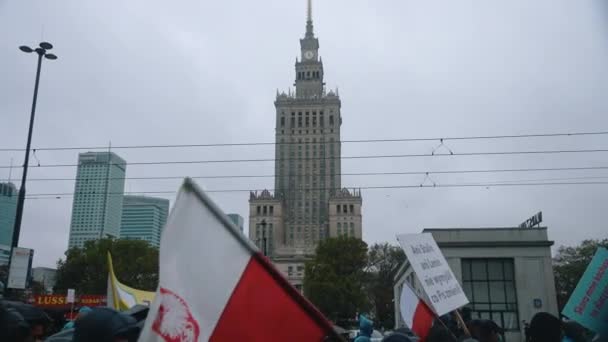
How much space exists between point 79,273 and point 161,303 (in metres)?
60.9

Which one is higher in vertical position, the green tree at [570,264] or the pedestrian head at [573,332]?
the green tree at [570,264]

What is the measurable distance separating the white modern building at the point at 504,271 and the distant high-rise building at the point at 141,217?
12174cm

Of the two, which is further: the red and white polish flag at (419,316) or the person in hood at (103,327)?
the red and white polish flag at (419,316)

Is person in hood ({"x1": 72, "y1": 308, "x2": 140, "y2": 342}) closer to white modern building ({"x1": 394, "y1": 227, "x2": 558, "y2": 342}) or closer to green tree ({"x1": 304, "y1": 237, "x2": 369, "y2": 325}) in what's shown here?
white modern building ({"x1": 394, "y1": 227, "x2": 558, "y2": 342})

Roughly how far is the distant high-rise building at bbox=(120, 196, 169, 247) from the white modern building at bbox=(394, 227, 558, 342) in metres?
122

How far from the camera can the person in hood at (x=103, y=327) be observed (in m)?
2.63

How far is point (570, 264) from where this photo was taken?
175 feet

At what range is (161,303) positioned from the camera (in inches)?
98.6

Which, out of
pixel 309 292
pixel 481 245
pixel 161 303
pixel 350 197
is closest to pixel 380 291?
pixel 309 292

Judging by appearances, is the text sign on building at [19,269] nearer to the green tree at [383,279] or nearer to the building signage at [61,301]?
the building signage at [61,301]

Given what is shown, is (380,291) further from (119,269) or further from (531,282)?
(531,282)

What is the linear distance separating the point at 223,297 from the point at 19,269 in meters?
13.0

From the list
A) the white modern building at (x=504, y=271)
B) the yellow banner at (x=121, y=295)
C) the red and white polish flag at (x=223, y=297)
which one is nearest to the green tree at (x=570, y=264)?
the white modern building at (x=504, y=271)

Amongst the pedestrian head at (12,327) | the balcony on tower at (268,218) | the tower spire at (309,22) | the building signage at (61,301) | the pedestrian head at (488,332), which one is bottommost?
the building signage at (61,301)
